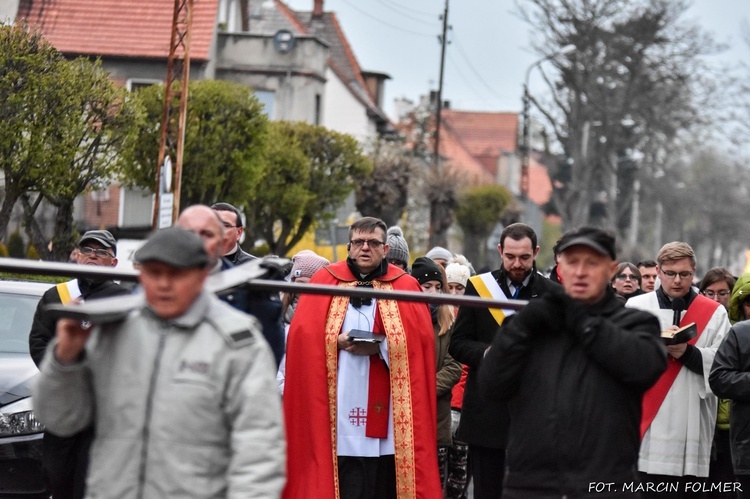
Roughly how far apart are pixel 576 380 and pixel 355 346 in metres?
2.51

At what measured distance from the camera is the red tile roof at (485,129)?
98.8m

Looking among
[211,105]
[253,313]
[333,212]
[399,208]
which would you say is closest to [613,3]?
[399,208]

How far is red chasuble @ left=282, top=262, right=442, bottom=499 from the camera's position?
777cm

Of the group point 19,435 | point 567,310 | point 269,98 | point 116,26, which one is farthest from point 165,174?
point 269,98

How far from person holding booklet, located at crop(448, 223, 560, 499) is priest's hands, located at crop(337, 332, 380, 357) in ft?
1.49

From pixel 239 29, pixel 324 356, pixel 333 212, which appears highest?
pixel 239 29

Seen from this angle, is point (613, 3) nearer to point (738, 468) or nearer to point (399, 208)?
point (399, 208)

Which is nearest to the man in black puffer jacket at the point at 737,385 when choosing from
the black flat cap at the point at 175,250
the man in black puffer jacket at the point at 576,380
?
the man in black puffer jacket at the point at 576,380

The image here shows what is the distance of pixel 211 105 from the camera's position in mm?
28984

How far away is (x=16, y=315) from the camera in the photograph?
11.0 meters

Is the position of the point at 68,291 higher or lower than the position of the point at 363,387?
higher

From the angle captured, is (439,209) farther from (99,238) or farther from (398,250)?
(99,238)

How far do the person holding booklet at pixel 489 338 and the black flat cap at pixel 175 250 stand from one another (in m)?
3.18

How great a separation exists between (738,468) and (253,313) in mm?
2994
